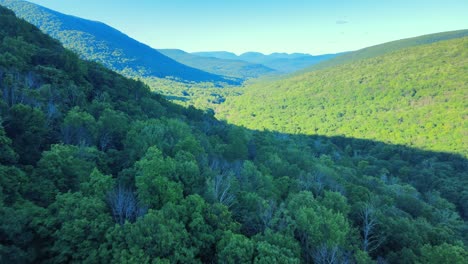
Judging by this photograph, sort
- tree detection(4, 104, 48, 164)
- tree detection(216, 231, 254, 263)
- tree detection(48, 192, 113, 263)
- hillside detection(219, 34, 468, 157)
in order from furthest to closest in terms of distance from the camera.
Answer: hillside detection(219, 34, 468, 157) < tree detection(4, 104, 48, 164) < tree detection(216, 231, 254, 263) < tree detection(48, 192, 113, 263)

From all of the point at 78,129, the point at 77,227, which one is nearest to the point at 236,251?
the point at 77,227

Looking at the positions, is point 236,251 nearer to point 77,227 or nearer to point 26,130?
point 77,227

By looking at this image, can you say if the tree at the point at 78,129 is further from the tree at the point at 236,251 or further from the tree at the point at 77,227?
the tree at the point at 236,251

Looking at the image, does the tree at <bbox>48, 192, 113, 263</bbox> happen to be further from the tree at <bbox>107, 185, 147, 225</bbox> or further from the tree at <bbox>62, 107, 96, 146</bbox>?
the tree at <bbox>62, 107, 96, 146</bbox>

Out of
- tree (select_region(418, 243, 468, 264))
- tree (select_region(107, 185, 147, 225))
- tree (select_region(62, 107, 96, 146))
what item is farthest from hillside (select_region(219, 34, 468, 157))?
tree (select_region(62, 107, 96, 146))

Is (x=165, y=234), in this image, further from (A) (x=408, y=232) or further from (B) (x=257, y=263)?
(A) (x=408, y=232)
